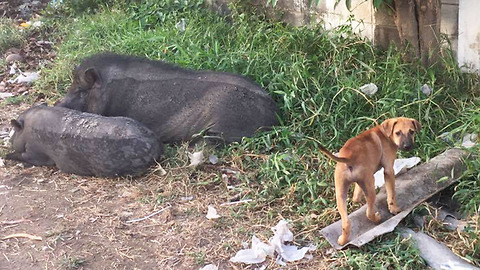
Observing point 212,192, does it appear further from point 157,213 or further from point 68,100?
point 68,100

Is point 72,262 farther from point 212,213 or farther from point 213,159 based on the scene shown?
point 213,159

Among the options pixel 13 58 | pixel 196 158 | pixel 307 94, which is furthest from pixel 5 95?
pixel 307 94

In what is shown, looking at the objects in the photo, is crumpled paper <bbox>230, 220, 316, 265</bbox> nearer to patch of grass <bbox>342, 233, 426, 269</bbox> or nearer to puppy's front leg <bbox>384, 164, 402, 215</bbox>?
patch of grass <bbox>342, 233, 426, 269</bbox>

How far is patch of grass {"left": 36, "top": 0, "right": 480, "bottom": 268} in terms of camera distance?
3.90 m

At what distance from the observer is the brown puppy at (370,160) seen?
10.7 ft

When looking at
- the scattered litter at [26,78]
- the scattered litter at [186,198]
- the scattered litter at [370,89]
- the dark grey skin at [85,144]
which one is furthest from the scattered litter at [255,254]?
the scattered litter at [26,78]

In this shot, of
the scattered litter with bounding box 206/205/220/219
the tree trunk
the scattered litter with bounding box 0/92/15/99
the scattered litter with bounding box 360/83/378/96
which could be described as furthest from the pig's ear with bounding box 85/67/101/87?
the tree trunk

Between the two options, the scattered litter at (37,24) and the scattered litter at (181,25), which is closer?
the scattered litter at (181,25)

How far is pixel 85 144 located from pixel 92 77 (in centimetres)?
91

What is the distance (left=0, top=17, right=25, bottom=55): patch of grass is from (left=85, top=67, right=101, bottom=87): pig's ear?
10.1 feet

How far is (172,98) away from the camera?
5051 mm

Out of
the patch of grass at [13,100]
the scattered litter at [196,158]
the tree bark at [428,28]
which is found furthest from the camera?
the patch of grass at [13,100]

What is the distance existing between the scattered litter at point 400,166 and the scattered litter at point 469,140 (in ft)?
1.09

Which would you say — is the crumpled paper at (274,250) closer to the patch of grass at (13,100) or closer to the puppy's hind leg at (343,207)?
the puppy's hind leg at (343,207)
